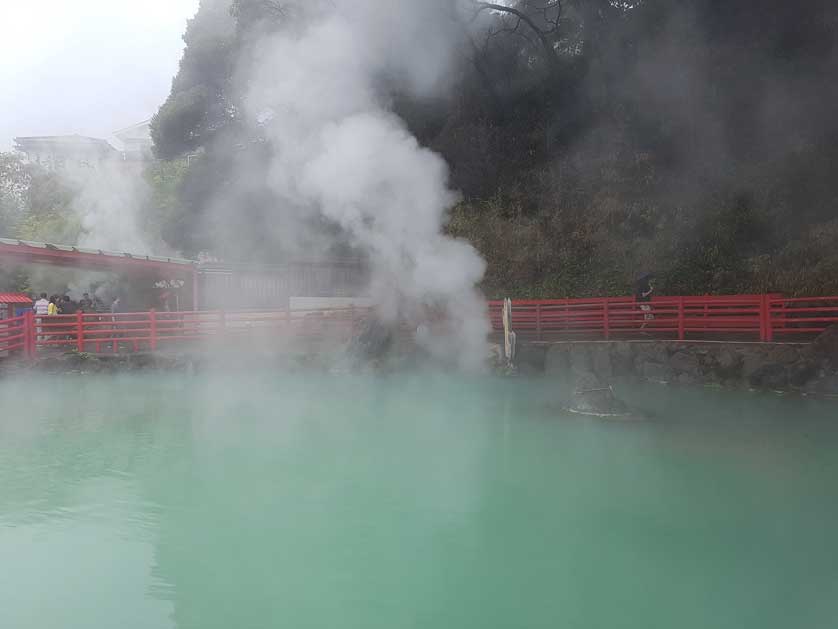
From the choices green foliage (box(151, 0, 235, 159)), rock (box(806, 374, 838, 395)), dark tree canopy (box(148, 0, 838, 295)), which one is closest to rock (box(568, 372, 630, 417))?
rock (box(806, 374, 838, 395))

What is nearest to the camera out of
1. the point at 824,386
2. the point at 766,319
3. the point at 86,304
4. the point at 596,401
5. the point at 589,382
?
the point at 596,401

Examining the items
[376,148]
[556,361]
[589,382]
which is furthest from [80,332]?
[589,382]

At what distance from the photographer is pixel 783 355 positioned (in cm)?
1055

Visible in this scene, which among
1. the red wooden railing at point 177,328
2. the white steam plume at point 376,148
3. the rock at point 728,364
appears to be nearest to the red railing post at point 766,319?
the rock at point 728,364

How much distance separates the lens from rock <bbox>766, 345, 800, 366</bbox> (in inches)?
412

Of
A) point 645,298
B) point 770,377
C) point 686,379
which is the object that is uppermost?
point 645,298

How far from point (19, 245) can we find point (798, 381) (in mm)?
14552

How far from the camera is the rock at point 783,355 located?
1046 cm

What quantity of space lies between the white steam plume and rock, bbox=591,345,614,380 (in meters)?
2.13

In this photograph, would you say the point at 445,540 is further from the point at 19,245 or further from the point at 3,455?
the point at 19,245

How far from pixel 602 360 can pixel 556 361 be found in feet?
2.77

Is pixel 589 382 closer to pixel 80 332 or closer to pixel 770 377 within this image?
pixel 770 377

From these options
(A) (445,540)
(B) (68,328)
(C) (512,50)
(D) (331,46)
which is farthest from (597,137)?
(A) (445,540)

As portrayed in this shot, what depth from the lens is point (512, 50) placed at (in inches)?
723
